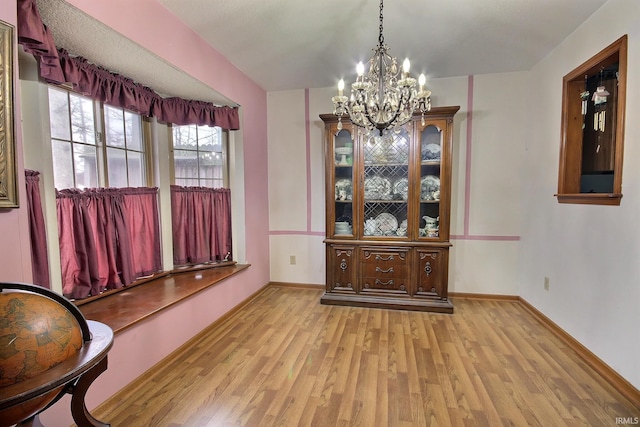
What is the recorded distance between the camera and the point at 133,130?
8.77 feet

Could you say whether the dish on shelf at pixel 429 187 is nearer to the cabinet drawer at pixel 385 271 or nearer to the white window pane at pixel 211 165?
the cabinet drawer at pixel 385 271

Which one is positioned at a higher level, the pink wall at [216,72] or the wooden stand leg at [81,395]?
the pink wall at [216,72]

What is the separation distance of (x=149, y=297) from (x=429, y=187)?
2.87m

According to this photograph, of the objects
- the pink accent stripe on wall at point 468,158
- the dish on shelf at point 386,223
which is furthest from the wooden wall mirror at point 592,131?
the dish on shelf at point 386,223

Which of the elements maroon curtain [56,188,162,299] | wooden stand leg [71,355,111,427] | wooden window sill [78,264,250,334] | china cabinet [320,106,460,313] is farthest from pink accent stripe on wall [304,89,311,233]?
wooden stand leg [71,355,111,427]

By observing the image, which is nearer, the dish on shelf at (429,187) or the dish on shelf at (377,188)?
the dish on shelf at (429,187)

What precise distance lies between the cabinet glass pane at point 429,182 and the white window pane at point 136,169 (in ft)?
9.18

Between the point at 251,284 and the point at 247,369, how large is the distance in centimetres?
142

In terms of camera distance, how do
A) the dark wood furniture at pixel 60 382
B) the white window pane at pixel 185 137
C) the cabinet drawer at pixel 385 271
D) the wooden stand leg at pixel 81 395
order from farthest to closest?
the cabinet drawer at pixel 385 271, the white window pane at pixel 185 137, the wooden stand leg at pixel 81 395, the dark wood furniture at pixel 60 382

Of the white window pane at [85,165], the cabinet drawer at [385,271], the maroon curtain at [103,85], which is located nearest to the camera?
the maroon curtain at [103,85]

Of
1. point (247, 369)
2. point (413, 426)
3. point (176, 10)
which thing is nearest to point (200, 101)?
point (176, 10)


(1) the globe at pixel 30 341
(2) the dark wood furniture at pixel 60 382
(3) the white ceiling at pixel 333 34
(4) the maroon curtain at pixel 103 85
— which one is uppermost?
(3) the white ceiling at pixel 333 34

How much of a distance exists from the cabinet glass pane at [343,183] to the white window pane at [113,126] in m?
2.06

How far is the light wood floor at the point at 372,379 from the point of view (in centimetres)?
168
